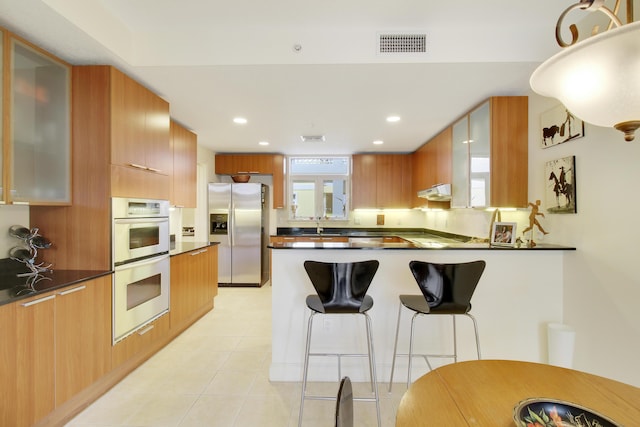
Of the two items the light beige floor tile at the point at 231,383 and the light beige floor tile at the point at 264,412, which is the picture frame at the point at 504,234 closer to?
the light beige floor tile at the point at 264,412

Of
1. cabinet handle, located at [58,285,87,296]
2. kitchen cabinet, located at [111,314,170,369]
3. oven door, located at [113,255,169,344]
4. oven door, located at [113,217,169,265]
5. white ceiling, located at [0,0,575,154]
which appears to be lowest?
kitchen cabinet, located at [111,314,170,369]

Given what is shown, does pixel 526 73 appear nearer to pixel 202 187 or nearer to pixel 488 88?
pixel 488 88

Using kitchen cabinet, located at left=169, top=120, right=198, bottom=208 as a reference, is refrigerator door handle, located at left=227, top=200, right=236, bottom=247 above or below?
below

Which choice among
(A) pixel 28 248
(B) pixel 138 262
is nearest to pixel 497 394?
(B) pixel 138 262

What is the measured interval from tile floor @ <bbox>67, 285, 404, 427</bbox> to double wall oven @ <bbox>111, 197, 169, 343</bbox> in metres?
0.41

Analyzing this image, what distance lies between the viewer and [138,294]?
2.35 m

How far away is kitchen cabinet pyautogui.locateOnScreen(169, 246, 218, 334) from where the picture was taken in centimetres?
290

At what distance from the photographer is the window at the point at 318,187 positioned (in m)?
5.58

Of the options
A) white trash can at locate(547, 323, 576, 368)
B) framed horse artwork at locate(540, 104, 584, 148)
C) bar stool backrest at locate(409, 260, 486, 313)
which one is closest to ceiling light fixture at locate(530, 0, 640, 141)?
bar stool backrest at locate(409, 260, 486, 313)

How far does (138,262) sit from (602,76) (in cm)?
283

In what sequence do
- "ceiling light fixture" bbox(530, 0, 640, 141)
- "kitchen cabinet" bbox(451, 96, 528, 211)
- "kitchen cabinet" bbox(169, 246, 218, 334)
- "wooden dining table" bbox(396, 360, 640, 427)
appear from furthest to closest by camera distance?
"kitchen cabinet" bbox(169, 246, 218, 334) → "kitchen cabinet" bbox(451, 96, 528, 211) → "wooden dining table" bbox(396, 360, 640, 427) → "ceiling light fixture" bbox(530, 0, 640, 141)

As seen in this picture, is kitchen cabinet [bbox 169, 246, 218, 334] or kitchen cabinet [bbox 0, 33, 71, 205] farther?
kitchen cabinet [bbox 169, 246, 218, 334]

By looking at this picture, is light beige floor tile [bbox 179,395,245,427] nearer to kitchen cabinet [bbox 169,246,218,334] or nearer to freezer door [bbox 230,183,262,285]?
kitchen cabinet [bbox 169,246,218,334]

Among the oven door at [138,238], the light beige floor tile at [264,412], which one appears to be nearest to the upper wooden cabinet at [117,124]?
the oven door at [138,238]
